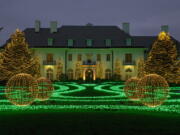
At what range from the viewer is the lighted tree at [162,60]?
114 ft

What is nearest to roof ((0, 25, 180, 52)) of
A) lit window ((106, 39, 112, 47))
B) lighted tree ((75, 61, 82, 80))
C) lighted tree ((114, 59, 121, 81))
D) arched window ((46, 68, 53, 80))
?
lit window ((106, 39, 112, 47))

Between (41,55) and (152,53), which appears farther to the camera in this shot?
(41,55)

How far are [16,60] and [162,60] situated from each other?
57.9 ft

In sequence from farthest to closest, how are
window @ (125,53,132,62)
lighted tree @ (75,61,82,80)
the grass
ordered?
1. window @ (125,53,132,62)
2. lighted tree @ (75,61,82,80)
3. the grass

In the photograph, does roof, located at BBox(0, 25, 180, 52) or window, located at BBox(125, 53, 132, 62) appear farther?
window, located at BBox(125, 53, 132, 62)

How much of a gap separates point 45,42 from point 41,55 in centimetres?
217

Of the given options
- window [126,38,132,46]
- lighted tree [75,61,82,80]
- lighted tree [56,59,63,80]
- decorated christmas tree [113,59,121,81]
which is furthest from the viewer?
window [126,38,132,46]

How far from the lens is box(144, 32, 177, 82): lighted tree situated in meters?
34.7

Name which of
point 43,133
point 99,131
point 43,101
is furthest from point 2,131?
point 43,101

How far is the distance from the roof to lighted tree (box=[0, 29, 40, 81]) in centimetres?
938

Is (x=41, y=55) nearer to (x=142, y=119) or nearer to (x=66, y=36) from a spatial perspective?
(x=66, y=36)

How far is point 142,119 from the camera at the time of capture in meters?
10.2

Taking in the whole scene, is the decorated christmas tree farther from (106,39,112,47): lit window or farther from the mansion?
(106,39,112,47): lit window

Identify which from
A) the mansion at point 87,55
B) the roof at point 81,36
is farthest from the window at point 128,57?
the roof at point 81,36
